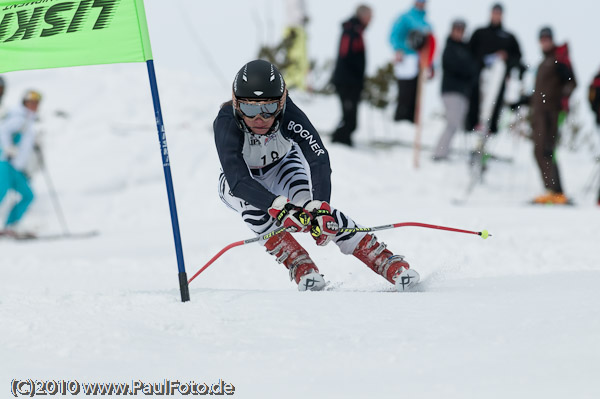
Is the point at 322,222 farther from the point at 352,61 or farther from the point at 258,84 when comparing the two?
the point at 352,61

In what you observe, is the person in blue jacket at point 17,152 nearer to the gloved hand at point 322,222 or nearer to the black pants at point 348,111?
the black pants at point 348,111

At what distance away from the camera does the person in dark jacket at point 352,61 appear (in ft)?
38.1

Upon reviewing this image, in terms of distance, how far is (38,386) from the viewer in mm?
3031

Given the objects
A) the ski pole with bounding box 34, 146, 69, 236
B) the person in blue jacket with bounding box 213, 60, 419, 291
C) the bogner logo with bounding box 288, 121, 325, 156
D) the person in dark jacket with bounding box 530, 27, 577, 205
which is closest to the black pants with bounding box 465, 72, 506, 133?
the person in dark jacket with bounding box 530, 27, 577, 205

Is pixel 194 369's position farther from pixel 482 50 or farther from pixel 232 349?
pixel 482 50

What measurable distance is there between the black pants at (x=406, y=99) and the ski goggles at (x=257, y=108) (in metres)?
7.88

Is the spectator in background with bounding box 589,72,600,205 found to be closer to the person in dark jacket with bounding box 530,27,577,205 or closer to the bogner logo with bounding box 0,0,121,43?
the person in dark jacket with bounding box 530,27,577,205

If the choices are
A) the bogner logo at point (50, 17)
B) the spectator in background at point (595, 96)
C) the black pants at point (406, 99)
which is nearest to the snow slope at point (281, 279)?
the black pants at point (406, 99)

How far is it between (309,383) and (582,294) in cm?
182

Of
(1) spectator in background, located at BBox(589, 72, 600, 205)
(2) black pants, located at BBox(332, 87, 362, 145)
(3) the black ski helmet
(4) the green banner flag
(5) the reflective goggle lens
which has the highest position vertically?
(4) the green banner flag

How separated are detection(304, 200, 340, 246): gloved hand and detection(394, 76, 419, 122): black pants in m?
8.02

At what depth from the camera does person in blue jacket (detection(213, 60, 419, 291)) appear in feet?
14.8

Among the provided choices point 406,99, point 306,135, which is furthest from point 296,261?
point 406,99

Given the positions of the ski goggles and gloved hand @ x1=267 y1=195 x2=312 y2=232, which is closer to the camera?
gloved hand @ x1=267 y1=195 x2=312 y2=232
